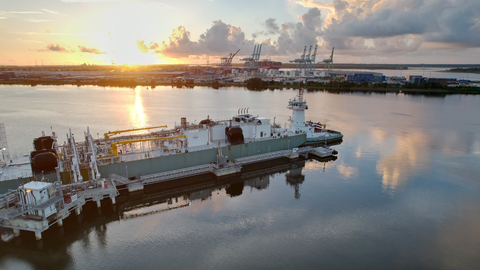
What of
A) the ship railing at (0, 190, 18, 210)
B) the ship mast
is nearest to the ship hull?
the ship railing at (0, 190, 18, 210)

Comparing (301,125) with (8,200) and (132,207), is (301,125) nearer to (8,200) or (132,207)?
(132,207)

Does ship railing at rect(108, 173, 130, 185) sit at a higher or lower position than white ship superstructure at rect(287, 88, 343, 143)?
lower

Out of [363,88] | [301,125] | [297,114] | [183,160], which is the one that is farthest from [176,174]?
[363,88]

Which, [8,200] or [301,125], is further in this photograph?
[301,125]

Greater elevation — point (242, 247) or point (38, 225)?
point (38, 225)

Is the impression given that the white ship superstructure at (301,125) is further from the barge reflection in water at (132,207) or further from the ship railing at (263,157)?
the barge reflection in water at (132,207)

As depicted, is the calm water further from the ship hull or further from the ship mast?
the ship mast

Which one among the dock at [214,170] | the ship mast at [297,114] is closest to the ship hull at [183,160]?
the dock at [214,170]

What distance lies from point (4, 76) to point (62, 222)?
512ft

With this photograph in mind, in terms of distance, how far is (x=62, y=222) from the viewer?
49.1ft

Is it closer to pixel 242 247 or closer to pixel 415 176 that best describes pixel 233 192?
pixel 242 247

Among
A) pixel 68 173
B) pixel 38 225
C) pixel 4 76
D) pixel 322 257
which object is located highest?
pixel 4 76

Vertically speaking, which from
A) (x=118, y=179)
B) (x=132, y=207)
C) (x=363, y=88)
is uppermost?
(x=363, y=88)

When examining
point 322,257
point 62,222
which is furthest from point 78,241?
point 322,257
